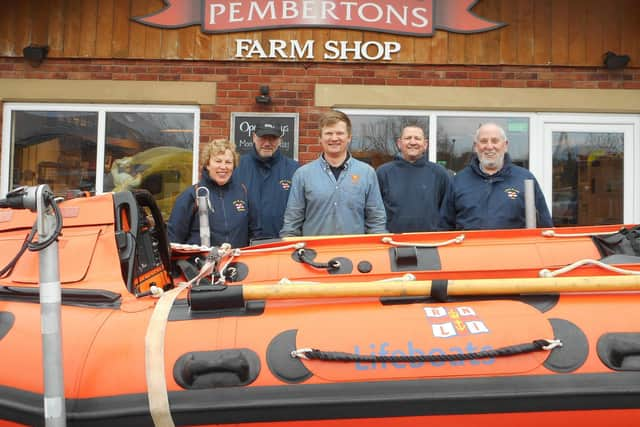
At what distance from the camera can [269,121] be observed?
17.9 feet

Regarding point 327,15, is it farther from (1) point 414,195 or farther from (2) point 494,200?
(2) point 494,200

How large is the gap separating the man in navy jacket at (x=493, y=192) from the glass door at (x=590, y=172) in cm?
251

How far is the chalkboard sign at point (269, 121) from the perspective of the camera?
5449mm

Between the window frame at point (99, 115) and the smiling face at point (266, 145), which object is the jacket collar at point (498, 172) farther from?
the window frame at point (99, 115)

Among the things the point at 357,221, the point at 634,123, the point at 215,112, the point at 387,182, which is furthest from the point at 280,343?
the point at 634,123

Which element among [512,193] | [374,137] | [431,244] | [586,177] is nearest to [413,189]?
[512,193]

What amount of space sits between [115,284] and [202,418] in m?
0.74

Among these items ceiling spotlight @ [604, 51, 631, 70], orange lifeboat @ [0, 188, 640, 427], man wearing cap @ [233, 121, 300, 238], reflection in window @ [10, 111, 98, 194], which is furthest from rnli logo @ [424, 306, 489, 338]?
reflection in window @ [10, 111, 98, 194]

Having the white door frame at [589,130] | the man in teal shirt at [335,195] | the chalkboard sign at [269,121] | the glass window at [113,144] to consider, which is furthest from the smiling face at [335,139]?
the white door frame at [589,130]

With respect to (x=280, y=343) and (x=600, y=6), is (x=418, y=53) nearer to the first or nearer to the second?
(x=600, y=6)

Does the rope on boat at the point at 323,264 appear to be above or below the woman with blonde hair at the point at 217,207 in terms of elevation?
below

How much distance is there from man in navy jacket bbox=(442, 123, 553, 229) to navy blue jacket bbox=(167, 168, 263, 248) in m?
1.44

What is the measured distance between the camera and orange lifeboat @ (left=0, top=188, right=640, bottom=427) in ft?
5.95

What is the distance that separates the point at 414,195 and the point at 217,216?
1.33 m
